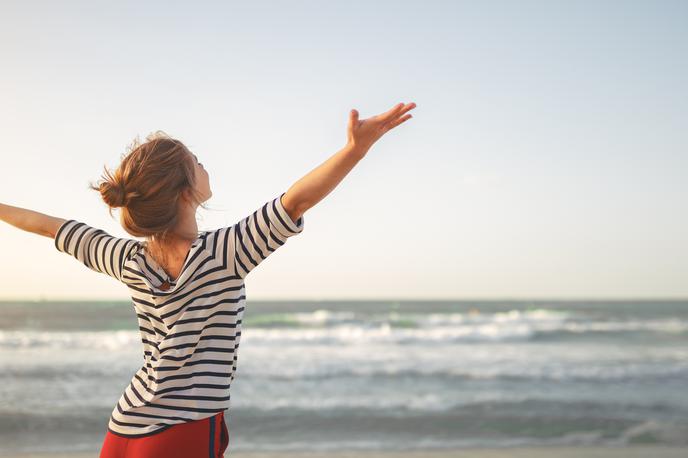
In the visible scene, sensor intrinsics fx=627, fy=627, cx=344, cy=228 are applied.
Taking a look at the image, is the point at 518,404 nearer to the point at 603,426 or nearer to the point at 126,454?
the point at 603,426

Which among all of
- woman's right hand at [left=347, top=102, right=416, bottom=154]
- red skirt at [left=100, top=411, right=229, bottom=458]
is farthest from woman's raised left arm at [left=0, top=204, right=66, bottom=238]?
woman's right hand at [left=347, top=102, right=416, bottom=154]

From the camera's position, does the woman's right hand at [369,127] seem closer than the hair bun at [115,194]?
Yes

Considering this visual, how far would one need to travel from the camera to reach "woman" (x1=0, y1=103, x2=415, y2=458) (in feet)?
4.08

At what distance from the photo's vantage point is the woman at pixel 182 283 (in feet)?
4.08

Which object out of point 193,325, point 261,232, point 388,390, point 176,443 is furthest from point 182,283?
point 388,390

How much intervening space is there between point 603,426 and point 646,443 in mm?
566

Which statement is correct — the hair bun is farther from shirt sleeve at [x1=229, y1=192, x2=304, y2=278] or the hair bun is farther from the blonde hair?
shirt sleeve at [x1=229, y1=192, x2=304, y2=278]

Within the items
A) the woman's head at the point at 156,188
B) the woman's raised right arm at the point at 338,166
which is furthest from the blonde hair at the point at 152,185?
the woman's raised right arm at the point at 338,166

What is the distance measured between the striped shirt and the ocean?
4.25 metres

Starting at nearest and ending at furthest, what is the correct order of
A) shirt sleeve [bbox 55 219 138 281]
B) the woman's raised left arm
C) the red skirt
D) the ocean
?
the red skirt
shirt sleeve [bbox 55 219 138 281]
the woman's raised left arm
the ocean

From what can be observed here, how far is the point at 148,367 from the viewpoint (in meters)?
1.38

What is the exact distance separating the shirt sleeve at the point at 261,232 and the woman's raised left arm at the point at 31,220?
1.92ft

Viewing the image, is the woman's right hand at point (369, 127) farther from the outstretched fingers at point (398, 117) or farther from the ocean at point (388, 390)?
the ocean at point (388, 390)

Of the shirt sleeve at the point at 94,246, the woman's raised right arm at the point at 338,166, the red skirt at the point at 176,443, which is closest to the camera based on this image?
→ the woman's raised right arm at the point at 338,166
